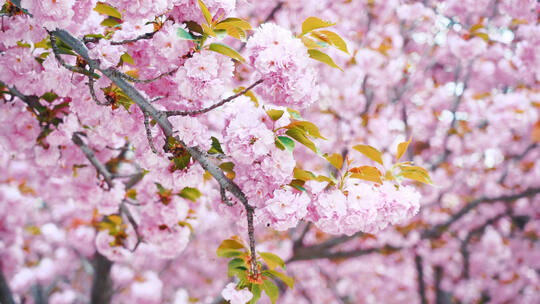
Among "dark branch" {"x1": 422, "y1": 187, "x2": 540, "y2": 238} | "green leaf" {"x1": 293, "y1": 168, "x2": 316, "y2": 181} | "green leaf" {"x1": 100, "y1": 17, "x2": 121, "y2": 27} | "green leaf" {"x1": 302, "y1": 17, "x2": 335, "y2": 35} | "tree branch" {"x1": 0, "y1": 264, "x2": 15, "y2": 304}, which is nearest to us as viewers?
"green leaf" {"x1": 302, "y1": 17, "x2": 335, "y2": 35}

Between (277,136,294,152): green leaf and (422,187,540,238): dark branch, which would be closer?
(277,136,294,152): green leaf

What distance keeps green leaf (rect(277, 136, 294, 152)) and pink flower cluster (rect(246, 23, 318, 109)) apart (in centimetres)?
14

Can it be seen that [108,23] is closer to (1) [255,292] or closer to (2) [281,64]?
(2) [281,64]

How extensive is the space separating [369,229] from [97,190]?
173 cm

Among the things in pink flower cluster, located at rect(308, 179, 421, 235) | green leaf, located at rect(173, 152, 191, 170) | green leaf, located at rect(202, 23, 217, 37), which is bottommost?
pink flower cluster, located at rect(308, 179, 421, 235)

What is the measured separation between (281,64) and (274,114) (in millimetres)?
197

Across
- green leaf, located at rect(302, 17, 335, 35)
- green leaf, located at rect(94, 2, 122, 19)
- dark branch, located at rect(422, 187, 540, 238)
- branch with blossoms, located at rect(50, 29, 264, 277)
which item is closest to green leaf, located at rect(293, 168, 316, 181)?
branch with blossoms, located at rect(50, 29, 264, 277)

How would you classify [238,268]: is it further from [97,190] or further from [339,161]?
[97,190]

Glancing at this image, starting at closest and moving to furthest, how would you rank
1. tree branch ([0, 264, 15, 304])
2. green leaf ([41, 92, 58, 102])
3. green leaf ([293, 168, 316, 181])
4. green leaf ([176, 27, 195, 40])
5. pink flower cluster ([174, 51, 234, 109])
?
green leaf ([176, 27, 195, 40])
pink flower cluster ([174, 51, 234, 109])
green leaf ([293, 168, 316, 181])
green leaf ([41, 92, 58, 102])
tree branch ([0, 264, 15, 304])

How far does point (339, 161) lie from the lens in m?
1.67

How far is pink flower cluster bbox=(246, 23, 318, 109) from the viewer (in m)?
1.35

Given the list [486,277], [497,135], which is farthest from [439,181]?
[486,277]

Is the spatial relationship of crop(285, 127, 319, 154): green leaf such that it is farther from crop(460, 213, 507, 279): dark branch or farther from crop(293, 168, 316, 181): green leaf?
crop(460, 213, 507, 279): dark branch

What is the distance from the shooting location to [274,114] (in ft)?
4.74
